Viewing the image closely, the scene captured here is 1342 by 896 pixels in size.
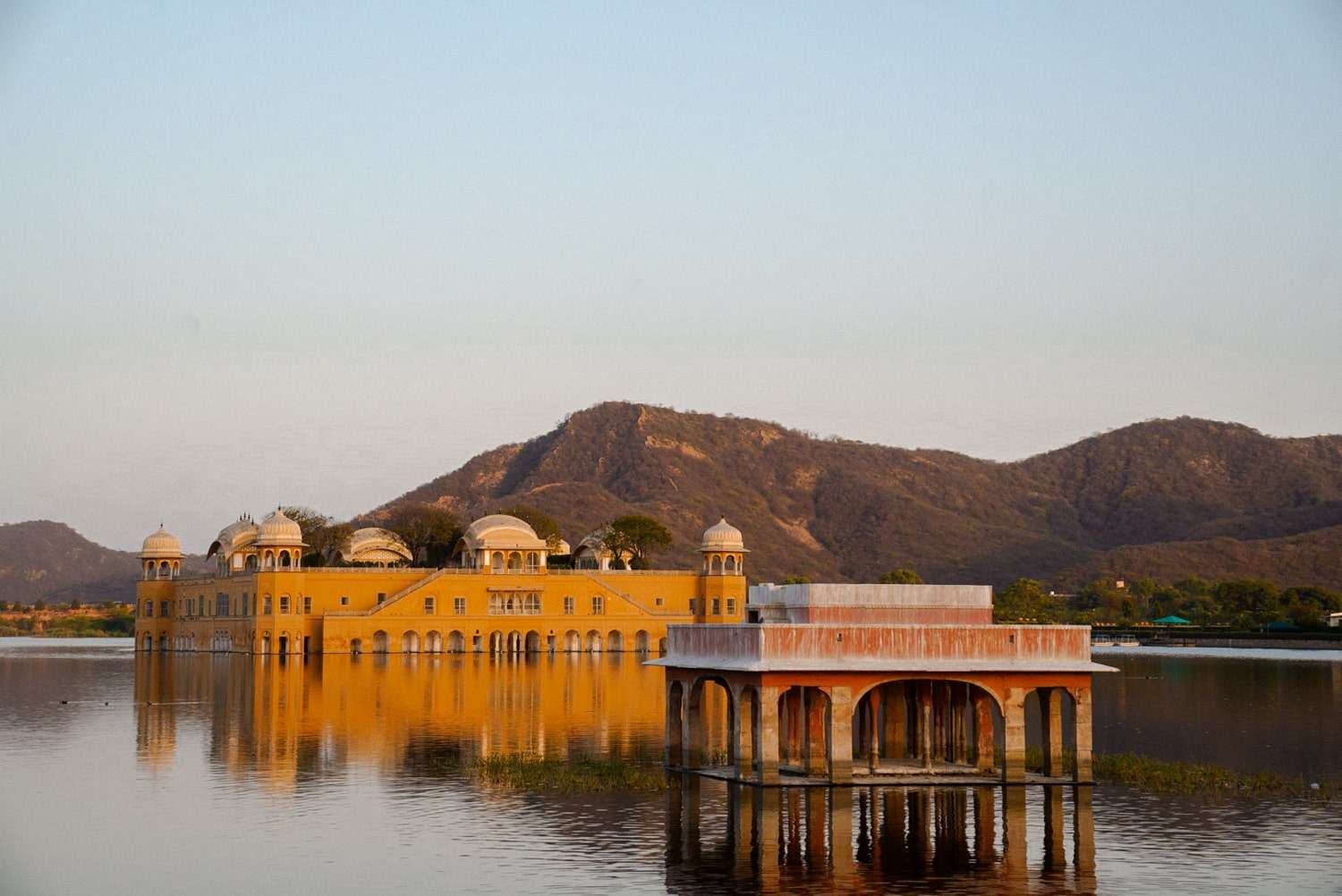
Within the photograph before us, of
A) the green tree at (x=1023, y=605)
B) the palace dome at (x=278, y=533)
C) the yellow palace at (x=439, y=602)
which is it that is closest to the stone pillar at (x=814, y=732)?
the yellow palace at (x=439, y=602)

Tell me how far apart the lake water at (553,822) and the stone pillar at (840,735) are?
1.24 ft

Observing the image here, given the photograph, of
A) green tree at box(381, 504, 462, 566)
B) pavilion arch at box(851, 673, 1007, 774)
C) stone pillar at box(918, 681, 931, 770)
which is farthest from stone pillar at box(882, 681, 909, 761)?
green tree at box(381, 504, 462, 566)

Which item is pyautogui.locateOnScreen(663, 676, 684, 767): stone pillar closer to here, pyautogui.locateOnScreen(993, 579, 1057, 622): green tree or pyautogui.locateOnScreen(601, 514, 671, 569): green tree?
pyautogui.locateOnScreen(601, 514, 671, 569): green tree

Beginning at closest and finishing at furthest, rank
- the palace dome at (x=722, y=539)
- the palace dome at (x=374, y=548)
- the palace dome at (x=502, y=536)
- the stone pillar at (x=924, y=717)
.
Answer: the stone pillar at (x=924, y=717) → the palace dome at (x=502, y=536) → the palace dome at (x=722, y=539) → the palace dome at (x=374, y=548)

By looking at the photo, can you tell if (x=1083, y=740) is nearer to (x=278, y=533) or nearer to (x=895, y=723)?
(x=895, y=723)

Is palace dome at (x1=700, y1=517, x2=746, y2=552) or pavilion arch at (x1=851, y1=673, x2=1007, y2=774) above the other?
palace dome at (x1=700, y1=517, x2=746, y2=552)

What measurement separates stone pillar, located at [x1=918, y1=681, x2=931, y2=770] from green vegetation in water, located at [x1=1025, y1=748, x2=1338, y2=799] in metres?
2.45

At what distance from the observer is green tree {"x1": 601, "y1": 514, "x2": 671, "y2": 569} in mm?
112625

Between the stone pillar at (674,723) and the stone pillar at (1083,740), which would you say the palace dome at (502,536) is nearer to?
the stone pillar at (674,723)

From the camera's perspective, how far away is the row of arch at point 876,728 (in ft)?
97.0

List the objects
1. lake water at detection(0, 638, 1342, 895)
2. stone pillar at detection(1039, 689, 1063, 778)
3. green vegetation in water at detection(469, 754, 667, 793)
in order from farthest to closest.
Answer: green vegetation in water at detection(469, 754, 667, 793) < stone pillar at detection(1039, 689, 1063, 778) < lake water at detection(0, 638, 1342, 895)

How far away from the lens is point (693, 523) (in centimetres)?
17725

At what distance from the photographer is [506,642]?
98.6 m

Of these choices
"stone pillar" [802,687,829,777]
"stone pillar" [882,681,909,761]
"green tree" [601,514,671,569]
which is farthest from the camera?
"green tree" [601,514,671,569]
